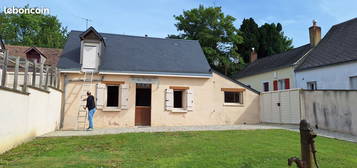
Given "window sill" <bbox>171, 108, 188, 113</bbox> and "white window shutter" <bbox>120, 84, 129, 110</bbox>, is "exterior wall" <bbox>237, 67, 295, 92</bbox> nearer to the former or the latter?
"window sill" <bbox>171, 108, 188, 113</bbox>

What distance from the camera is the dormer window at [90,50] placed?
12.9m

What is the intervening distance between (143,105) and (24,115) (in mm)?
6946

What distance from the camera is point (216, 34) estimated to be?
3050 cm

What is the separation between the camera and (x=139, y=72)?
13.2m

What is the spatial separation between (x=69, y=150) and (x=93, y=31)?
826cm

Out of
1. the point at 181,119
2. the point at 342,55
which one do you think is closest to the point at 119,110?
the point at 181,119

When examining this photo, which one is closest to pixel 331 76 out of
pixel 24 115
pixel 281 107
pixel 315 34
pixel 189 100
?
pixel 281 107

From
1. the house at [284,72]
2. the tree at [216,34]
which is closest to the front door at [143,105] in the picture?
the house at [284,72]

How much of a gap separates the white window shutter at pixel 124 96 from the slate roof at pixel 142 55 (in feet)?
3.06

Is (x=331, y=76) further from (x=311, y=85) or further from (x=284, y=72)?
(x=284, y=72)

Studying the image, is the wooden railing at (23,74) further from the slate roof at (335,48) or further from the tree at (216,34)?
the tree at (216,34)

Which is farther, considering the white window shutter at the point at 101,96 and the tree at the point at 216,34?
the tree at the point at 216,34

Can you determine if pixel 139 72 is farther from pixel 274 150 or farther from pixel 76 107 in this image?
pixel 274 150

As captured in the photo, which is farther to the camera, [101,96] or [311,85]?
[311,85]
